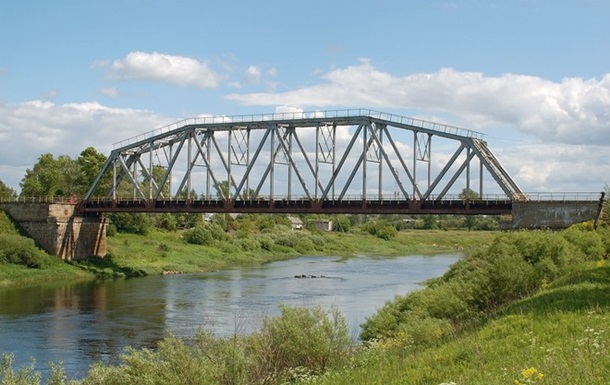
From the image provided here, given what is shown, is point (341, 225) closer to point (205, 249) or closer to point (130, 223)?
point (205, 249)

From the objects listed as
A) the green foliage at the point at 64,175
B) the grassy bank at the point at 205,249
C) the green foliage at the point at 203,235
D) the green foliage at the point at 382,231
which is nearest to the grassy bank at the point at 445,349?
the grassy bank at the point at 205,249

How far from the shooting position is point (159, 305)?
1826 inches

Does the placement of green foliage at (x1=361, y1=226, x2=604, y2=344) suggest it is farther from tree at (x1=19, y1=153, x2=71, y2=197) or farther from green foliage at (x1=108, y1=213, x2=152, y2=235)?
tree at (x1=19, y1=153, x2=71, y2=197)

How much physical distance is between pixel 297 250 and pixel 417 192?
4664cm

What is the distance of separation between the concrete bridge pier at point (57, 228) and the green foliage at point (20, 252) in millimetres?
4587

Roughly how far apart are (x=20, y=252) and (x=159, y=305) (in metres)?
22.2

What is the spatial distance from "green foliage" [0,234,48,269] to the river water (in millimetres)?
6087

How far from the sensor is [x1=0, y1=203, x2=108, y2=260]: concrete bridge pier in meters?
70.0

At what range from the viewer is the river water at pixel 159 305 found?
32688 mm

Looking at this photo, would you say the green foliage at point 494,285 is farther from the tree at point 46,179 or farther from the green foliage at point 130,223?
the tree at point 46,179

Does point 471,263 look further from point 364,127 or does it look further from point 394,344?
point 364,127

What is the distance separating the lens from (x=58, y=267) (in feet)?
215

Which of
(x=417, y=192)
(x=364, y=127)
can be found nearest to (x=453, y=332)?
(x=417, y=192)

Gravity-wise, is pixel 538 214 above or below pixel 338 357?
above
